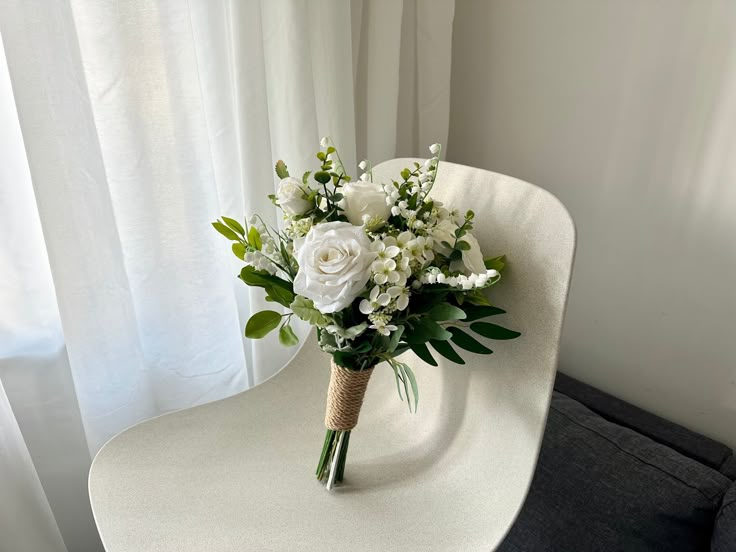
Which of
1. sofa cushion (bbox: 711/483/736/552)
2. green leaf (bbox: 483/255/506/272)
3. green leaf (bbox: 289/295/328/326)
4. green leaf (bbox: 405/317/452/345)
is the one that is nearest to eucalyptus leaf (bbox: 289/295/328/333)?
green leaf (bbox: 289/295/328/326)

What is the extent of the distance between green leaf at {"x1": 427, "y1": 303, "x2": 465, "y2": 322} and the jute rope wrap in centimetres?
13

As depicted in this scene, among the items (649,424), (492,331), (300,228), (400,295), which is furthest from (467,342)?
(649,424)

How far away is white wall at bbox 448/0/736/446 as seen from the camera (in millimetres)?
1033

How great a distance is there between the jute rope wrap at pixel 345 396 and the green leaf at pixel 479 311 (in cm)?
15

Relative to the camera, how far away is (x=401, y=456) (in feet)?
2.97

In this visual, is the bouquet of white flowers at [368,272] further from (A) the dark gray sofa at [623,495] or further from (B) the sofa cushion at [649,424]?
(B) the sofa cushion at [649,424]

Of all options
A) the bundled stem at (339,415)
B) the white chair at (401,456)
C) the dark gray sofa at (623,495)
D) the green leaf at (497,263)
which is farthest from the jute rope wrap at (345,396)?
the dark gray sofa at (623,495)

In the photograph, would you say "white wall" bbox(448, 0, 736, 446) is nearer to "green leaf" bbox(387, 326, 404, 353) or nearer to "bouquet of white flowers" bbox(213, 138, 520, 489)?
"bouquet of white flowers" bbox(213, 138, 520, 489)

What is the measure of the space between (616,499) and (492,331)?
1.29 feet

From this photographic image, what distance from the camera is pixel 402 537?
0.76 m

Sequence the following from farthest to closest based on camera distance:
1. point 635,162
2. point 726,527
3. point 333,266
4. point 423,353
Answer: point 635,162, point 726,527, point 423,353, point 333,266

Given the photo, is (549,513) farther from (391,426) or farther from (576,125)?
(576,125)

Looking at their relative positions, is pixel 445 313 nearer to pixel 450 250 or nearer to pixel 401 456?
pixel 450 250

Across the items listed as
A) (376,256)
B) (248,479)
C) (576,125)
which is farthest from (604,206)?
(248,479)
